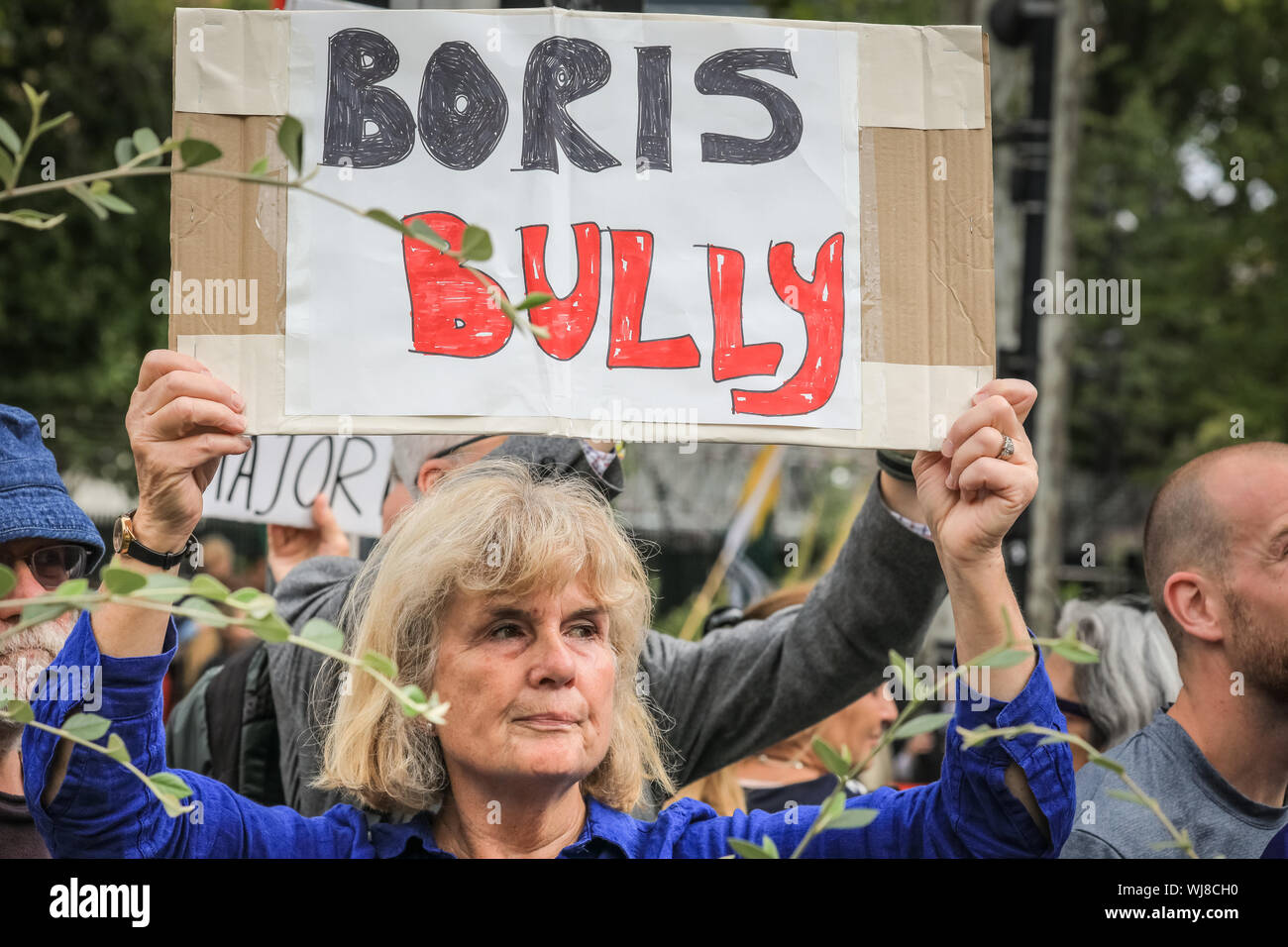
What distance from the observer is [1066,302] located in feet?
8.96

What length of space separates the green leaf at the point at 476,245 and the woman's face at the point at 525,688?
87cm

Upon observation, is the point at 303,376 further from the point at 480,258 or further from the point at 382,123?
the point at 480,258

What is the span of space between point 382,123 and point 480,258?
0.82 meters

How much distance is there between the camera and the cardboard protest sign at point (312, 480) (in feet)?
10.5

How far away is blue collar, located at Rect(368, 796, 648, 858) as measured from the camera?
6.92 feet

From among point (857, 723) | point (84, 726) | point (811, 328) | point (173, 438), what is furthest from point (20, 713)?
point (857, 723)

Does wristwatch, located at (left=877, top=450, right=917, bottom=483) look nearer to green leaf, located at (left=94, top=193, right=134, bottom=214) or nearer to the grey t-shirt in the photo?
the grey t-shirt

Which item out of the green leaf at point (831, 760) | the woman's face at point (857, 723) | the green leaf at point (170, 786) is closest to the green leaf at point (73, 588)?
the green leaf at point (170, 786)

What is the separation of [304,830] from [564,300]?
0.93m

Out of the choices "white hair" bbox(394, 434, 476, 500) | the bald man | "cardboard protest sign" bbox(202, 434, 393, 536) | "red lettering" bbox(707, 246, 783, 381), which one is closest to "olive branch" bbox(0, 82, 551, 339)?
"red lettering" bbox(707, 246, 783, 381)

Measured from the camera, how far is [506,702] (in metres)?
2.06

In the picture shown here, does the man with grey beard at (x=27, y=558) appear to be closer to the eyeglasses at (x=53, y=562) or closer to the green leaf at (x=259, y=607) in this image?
the eyeglasses at (x=53, y=562)
